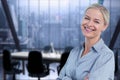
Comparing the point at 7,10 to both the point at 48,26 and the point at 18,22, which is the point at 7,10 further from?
the point at 48,26

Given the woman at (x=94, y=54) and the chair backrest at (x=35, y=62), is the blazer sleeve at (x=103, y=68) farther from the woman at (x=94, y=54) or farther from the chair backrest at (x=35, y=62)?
the chair backrest at (x=35, y=62)

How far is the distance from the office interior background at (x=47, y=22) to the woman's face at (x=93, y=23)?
6.97 m

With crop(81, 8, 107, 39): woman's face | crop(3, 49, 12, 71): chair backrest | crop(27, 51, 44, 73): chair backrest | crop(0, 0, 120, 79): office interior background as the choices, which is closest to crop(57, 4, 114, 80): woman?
crop(81, 8, 107, 39): woman's face

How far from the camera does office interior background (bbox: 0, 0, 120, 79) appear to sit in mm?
8617

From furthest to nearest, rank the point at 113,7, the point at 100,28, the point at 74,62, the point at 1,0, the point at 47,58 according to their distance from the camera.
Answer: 1. the point at 113,7
2. the point at 1,0
3. the point at 47,58
4. the point at 74,62
5. the point at 100,28

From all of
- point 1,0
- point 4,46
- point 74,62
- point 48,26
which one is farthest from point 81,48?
point 4,46

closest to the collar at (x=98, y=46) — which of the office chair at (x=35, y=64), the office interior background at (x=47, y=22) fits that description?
the office chair at (x=35, y=64)

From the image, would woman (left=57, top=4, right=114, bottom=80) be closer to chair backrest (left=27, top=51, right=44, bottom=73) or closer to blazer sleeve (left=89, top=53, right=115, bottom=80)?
blazer sleeve (left=89, top=53, right=115, bottom=80)

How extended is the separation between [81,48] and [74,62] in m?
0.11

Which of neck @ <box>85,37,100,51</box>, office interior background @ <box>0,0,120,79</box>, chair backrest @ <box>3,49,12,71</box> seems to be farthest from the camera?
office interior background @ <box>0,0,120,79</box>

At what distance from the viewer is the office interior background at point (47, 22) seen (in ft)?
28.3

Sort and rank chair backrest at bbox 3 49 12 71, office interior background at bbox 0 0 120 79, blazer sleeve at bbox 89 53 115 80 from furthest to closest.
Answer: office interior background at bbox 0 0 120 79 → chair backrest at bbox 3 49 12 71 → blazer sleeve at bbox 89 53 115 80

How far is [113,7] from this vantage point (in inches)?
333

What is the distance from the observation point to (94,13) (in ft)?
4.82
